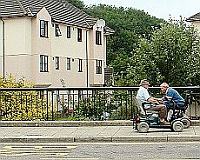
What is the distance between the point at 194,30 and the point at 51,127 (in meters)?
15.8

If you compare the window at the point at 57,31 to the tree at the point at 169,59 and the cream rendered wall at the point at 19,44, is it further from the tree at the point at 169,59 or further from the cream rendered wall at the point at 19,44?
the tree at the point at 169,59

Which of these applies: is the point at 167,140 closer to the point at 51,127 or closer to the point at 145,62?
the point at 51,127

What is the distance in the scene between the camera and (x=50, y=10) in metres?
50.3

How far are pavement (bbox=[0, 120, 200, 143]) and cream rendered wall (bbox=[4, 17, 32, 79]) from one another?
88.3 ft

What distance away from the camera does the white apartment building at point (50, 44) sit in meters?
45.0

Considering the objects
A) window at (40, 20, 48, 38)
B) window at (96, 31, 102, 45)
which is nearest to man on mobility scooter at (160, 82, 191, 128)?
window at (40, 20, 48, 38)

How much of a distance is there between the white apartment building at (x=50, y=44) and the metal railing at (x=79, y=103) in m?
24.7

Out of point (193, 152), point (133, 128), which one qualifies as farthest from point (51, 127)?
point (193, 152)

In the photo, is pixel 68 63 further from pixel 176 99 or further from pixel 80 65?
pixel 176 99

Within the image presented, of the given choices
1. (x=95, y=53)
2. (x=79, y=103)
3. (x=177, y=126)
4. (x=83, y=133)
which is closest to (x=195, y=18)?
(x=95, y=53)

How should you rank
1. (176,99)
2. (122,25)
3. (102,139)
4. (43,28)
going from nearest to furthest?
(102,139) < (176,99) < (43,28) < (122,25)

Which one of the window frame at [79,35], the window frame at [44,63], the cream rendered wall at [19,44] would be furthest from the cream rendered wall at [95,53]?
the cream rendered wall at [19,44]

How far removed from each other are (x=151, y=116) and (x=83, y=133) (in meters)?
2.00

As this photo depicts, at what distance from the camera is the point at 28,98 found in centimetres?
2045
